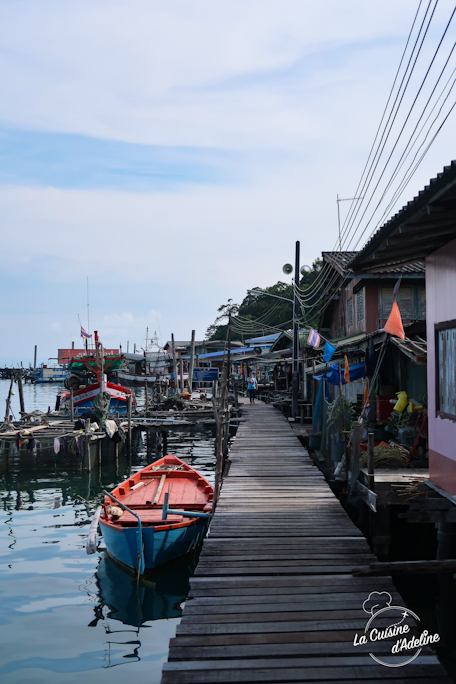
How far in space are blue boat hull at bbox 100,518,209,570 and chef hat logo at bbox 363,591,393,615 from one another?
5637 mm

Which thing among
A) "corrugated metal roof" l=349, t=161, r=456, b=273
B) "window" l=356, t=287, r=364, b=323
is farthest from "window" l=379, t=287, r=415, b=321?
"corrugated metal roof" l=349, t=161, r=456, b=273

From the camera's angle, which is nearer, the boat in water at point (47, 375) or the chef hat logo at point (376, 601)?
the chef hat logo at point (376, 601)

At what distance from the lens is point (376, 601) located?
21.0ft

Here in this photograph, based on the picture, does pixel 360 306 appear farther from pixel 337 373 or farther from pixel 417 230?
pixel 417 230

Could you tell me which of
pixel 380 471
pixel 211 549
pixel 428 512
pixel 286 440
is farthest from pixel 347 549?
pixel 286 440

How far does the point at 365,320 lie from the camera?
2231 cm

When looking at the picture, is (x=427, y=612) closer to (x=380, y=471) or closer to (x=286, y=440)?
(x=380, y=471)

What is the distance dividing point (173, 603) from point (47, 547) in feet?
15.3

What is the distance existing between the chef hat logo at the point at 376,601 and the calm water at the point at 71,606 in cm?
376

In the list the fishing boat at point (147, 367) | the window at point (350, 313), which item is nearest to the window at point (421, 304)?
the window at point (350, 313)

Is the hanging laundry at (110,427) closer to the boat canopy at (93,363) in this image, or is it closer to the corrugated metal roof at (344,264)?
the boat canopy at (93,363)

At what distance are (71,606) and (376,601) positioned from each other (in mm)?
6609

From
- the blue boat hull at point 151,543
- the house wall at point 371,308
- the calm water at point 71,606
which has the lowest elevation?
the calm water at point 71,606

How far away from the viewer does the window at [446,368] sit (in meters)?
8.77
